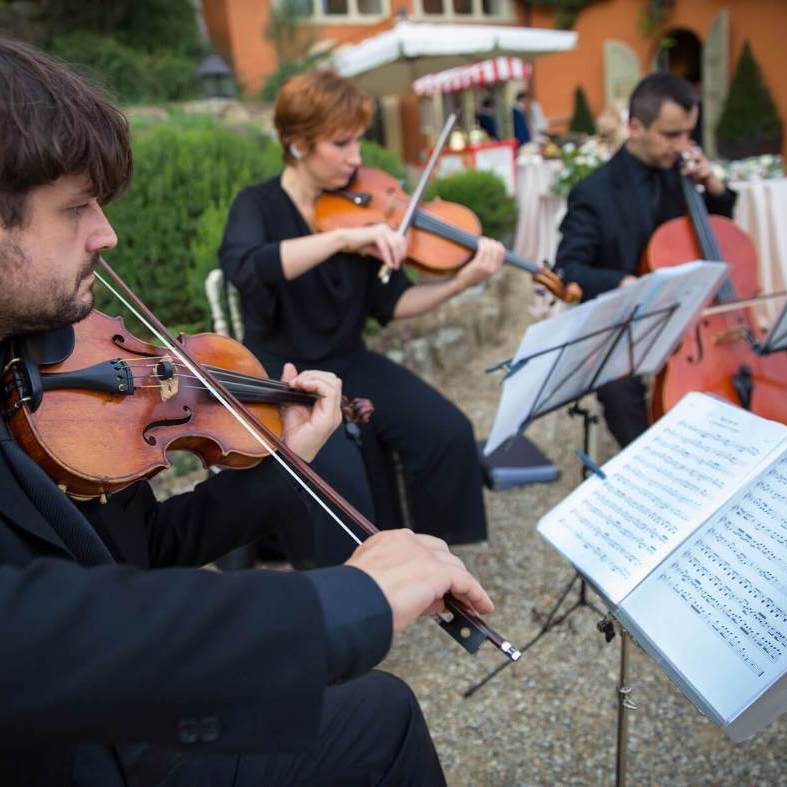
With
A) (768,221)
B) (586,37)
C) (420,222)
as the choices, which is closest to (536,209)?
(768,221)

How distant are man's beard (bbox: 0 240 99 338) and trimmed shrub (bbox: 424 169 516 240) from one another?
482 centimetres

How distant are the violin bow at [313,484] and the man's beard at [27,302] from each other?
258 mm

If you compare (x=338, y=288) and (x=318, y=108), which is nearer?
(x=318, y=108)

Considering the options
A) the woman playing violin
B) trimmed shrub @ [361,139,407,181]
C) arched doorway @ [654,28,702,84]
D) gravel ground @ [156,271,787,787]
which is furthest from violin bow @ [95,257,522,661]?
arched doorway @ [654,28,702,84]

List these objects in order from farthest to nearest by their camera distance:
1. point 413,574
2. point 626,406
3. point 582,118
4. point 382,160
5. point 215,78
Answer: point 582,118, point 215,78, point 382,160, point 626,406, point 413,574

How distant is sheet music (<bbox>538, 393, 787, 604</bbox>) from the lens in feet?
3.82

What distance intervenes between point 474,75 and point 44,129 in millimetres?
9962

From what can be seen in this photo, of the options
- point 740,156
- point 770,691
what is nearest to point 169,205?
point 770,691

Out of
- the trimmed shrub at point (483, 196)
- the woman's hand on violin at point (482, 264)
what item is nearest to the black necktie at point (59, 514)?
the woman's hand on violin at point (482, 264)

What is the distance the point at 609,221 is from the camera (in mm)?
2965

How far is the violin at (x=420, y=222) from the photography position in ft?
8.69

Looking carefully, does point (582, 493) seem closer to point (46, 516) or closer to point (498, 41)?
point (46, 516)

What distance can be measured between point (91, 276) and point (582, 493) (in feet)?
2.98

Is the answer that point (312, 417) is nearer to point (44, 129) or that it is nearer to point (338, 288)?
point (44, 129)
